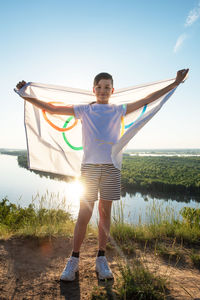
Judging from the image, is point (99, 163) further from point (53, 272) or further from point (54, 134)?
point (53, 272)

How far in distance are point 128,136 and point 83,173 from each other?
2.00 feet

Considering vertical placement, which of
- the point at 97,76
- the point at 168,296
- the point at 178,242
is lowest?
the point at 178,242

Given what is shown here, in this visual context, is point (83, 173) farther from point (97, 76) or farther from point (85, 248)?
point (85, 248)

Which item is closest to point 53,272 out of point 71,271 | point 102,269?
point 71,271

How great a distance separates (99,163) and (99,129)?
13.3 inches

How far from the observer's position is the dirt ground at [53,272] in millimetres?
1833

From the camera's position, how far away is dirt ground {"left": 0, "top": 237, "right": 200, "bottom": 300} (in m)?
1.83

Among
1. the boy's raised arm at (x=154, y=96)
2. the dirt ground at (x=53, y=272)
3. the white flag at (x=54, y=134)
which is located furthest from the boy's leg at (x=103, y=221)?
the boy's raised arm at (x=154, y=96)

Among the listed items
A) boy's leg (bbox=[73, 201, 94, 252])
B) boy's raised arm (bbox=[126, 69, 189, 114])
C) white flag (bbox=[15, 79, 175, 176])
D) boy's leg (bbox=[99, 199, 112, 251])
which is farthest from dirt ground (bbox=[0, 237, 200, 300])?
boy's raised arm (bbox=[126, 69, 189, 114])

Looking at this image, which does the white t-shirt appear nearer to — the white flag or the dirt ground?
the white flag

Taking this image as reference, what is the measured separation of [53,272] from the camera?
2.21 m

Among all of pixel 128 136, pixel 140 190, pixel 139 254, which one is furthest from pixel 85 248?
pixel 140 190

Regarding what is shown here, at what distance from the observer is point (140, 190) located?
92.4ft

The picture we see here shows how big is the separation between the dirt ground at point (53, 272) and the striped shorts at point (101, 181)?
28.4 inches
